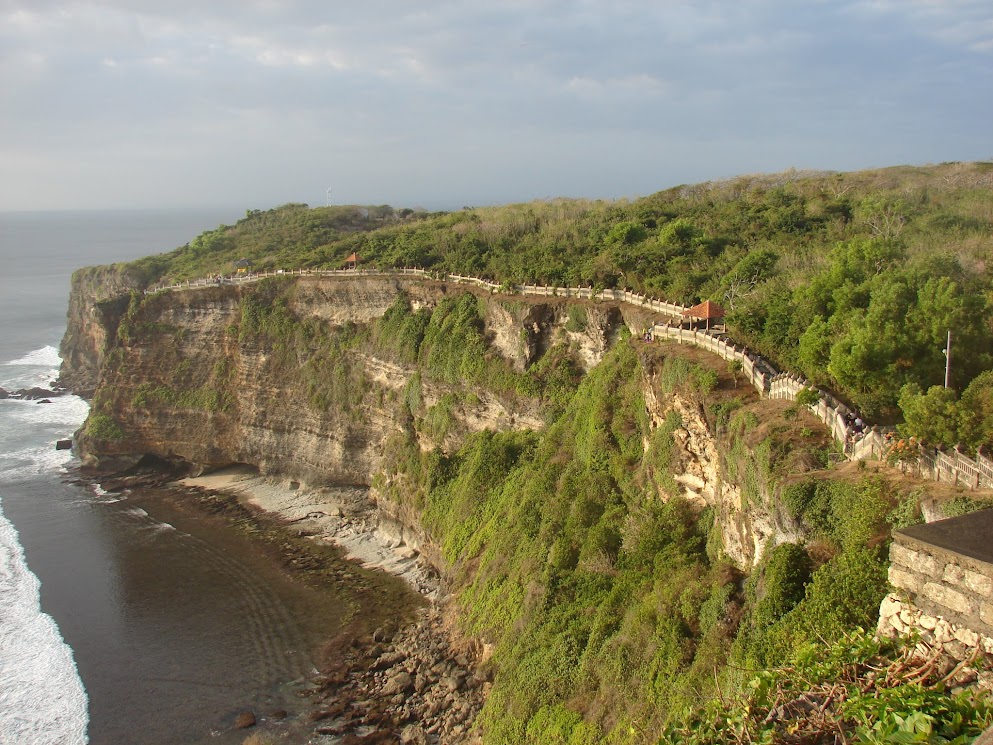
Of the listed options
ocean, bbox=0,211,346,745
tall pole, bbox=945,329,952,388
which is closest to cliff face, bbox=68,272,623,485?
ocean, bbox=0,211,346,745

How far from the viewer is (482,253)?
57500 millimetres

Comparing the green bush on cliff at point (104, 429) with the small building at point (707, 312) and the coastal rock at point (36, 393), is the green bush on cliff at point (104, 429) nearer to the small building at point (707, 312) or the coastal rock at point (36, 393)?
the coastal rock at point (36, 393)

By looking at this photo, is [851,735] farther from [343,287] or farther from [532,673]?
[343,287]

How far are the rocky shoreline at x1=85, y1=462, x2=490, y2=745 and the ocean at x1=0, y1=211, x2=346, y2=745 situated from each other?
3.89 ft

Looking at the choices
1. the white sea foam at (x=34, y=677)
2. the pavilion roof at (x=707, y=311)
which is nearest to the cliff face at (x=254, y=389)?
the pavilion roof at (x=707, y=311)

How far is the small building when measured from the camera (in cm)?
3397

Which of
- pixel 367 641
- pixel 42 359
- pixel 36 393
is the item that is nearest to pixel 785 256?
pixel 367 641

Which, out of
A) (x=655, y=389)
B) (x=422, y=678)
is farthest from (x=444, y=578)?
(x=655, y=389)

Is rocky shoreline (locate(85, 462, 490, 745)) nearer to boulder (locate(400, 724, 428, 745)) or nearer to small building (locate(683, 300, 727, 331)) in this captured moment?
boulder (locate(400, 724, 428, 745))

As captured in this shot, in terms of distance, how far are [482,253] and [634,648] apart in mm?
37061

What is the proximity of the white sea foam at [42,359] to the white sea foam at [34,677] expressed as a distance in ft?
181

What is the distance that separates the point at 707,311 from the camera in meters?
34.0

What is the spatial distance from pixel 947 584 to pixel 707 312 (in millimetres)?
23666

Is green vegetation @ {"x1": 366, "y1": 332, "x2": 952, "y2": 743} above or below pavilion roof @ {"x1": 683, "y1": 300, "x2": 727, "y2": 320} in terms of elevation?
below
